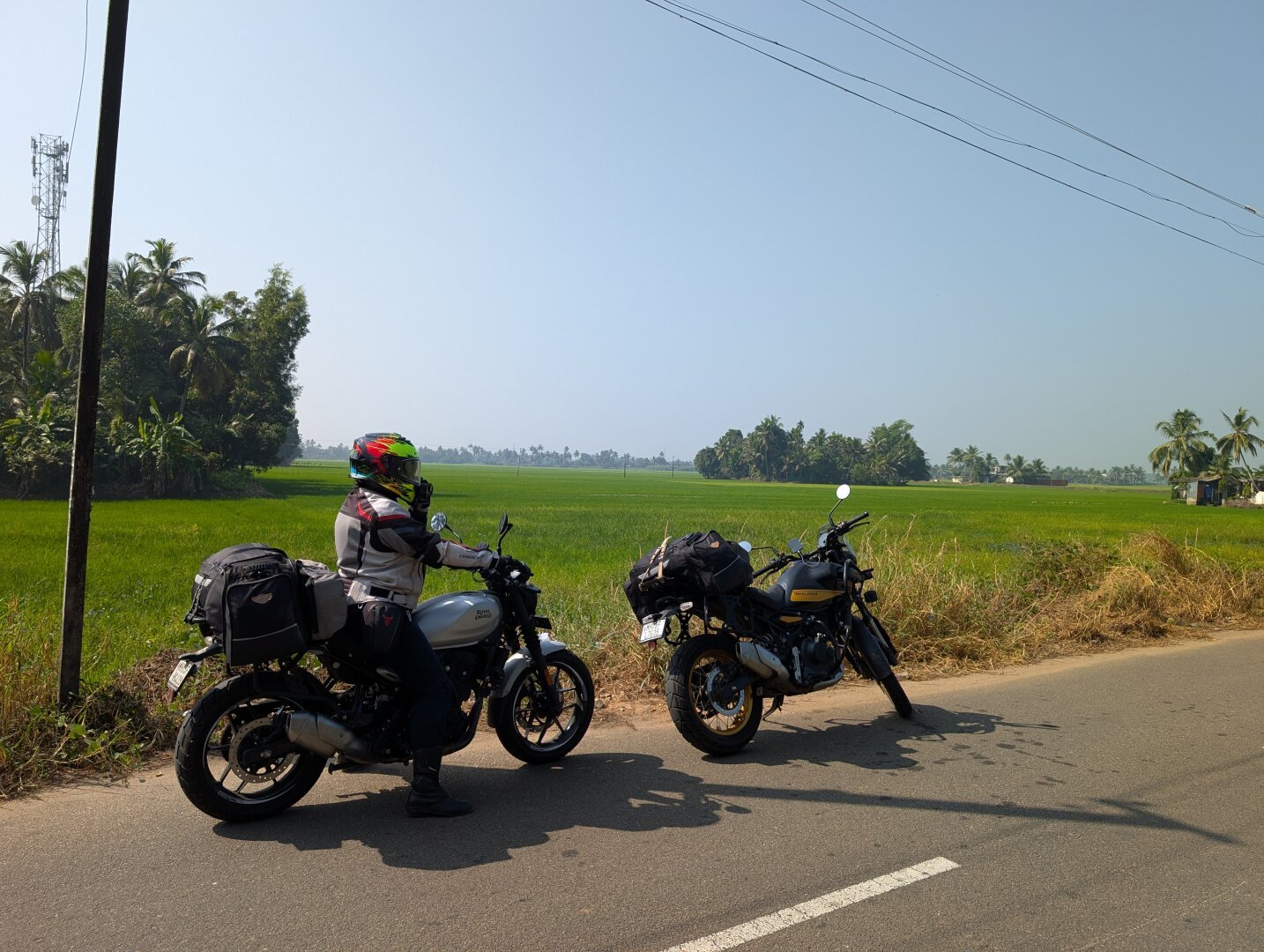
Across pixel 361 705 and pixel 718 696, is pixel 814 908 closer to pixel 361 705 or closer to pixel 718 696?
pixel 718 696

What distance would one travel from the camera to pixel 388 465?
4148 mm

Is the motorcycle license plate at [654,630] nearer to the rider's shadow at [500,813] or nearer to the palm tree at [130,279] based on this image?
the rider's shadow at [500,813]

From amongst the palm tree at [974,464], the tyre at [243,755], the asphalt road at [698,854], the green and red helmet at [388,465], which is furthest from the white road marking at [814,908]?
the palm tree at [974,464]

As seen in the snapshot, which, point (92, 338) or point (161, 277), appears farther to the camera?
point (161, 277)

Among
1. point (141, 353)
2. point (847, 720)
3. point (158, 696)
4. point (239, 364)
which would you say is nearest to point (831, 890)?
point (847, 720)

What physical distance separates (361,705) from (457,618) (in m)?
0.59

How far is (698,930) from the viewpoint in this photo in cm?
294

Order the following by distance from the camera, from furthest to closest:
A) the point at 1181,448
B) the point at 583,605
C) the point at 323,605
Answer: the point at 1181,448, the point at 583,605, the point at 323,605

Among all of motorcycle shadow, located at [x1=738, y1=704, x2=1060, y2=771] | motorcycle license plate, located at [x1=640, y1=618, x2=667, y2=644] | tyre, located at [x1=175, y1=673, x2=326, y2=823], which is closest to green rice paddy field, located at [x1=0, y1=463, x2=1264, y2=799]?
tyre, located at [x1=175, y1=673, x2=326, y2=823]

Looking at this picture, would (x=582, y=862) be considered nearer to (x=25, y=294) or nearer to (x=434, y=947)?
(x=434, y=947)

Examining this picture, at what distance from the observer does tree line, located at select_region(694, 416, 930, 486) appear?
137000 millimetres

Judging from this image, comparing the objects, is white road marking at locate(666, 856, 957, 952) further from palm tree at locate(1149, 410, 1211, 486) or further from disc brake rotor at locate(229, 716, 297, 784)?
palm tree at locate(1149, 410, 1211, 486)

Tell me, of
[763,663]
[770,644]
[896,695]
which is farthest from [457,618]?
[896,695]

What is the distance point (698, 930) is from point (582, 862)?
2.19ft
